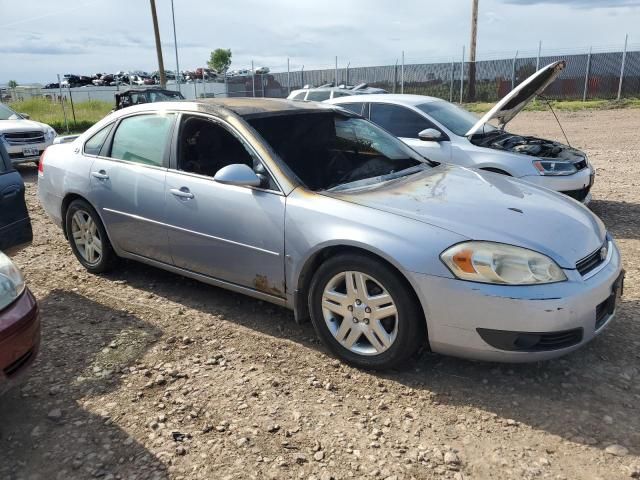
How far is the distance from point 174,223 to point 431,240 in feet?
6.46

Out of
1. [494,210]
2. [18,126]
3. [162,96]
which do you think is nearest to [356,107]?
[494,210]

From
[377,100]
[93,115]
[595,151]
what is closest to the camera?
[377,100]

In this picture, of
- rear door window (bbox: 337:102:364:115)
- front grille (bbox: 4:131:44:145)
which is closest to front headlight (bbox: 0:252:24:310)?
rear door window (bbox: 337:102:364:115)

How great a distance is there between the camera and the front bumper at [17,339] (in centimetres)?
267

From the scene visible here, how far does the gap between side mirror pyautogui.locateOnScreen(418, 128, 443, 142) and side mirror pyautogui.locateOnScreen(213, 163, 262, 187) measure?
3604 millimetres

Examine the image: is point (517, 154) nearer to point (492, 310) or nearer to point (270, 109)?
point (270, 109)

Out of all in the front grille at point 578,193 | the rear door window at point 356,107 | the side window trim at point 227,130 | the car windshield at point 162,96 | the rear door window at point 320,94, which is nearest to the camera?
the side window trim at point 227,130

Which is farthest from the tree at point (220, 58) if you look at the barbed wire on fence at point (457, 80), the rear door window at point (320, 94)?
the rear door window at point (320, 94)

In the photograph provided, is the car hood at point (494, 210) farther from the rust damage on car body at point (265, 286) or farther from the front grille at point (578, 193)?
the front grille at point (578, 193)

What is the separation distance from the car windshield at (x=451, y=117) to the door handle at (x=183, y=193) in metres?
4.02

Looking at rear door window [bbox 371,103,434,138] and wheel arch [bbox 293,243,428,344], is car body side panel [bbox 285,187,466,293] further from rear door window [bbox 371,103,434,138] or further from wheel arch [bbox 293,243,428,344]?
rear door window [bbox 371,103,434,138]

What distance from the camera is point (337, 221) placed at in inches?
128

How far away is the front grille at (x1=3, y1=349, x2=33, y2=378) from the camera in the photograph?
2.70 metres

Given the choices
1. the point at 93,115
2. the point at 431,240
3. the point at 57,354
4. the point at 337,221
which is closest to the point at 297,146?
the point at 337,221
